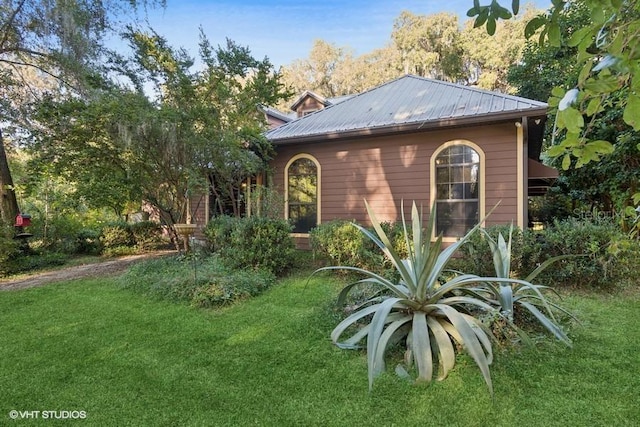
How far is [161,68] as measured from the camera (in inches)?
262

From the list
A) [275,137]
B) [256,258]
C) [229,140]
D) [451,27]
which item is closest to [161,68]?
[229,140]

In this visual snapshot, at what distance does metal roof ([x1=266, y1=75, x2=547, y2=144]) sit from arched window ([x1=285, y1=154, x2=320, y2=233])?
A: 670 mm

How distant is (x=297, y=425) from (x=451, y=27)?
25.6m

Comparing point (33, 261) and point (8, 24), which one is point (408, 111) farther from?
point (33, 261)

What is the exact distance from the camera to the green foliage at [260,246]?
19.3 feet

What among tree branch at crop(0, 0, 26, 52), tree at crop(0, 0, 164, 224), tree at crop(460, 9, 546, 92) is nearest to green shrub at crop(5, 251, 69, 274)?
tree at crop(0, 0, 164, 224)

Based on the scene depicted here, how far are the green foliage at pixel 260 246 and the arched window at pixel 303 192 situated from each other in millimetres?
2171

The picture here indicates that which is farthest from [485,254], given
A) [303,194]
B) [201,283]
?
[303,194]

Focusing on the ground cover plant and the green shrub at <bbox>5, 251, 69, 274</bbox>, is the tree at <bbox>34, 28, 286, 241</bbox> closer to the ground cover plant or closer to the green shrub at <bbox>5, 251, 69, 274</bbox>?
the green shrub at <bbox>5, 251, 69, 274</bbox>

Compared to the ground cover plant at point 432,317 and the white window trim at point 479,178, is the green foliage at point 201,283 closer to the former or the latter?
the ground cover plant at point 432,317

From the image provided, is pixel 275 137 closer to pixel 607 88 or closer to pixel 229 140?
pixel 229 140

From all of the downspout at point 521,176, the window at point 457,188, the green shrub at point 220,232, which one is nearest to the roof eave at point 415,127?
the downspout at point 521,176

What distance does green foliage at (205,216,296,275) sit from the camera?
587 cm

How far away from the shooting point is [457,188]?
22.7ft
